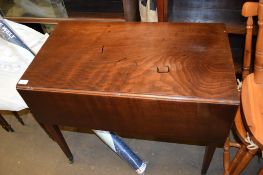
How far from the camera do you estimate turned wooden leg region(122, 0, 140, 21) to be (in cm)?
130

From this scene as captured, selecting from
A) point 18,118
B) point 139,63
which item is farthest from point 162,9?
point 18,118

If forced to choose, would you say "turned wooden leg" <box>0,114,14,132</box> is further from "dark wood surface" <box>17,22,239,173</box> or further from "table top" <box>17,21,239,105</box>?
"table top" <box>17,21,239,105</box>

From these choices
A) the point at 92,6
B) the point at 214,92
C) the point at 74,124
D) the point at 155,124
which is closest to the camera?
the point at 214,92

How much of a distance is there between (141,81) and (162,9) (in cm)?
48

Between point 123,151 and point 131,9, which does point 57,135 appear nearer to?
point 123,151

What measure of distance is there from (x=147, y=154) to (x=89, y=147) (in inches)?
14.0

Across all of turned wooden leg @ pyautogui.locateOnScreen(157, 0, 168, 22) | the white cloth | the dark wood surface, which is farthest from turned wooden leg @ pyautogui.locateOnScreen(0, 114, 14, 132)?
turned wooden leg @ pyautogui.locateOnScreen(157, 0, 168, 22)

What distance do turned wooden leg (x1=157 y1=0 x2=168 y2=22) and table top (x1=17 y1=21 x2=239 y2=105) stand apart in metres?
0.14

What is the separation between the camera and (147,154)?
4.84 ft

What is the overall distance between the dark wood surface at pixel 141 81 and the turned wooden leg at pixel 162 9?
5.4 inches

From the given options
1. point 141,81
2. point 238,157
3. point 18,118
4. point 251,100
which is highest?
point 141,81

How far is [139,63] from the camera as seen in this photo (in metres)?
0.97

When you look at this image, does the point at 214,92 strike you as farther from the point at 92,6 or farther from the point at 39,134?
the point at 39,134

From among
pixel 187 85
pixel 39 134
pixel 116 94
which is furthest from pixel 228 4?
pixel 39 134
